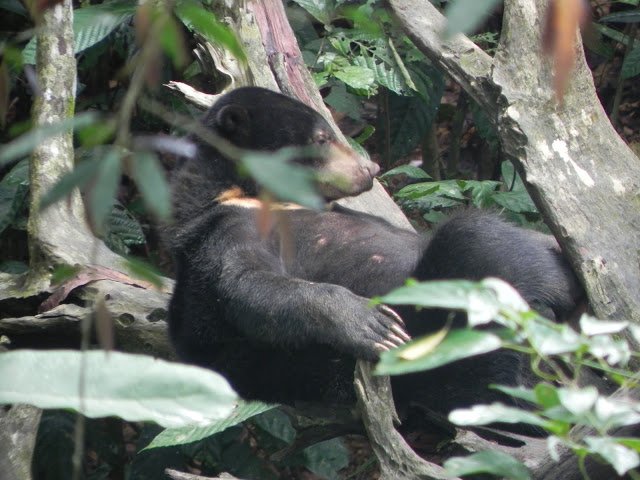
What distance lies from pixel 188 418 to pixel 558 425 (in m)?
0.62

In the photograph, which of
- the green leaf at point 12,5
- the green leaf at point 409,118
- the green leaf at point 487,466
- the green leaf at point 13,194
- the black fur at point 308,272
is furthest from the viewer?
the green leaf at point 409,118

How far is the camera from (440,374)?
3361 millimetres

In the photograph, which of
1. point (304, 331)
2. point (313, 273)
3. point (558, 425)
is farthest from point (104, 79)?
point (558, 425)

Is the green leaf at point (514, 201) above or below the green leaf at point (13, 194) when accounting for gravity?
above

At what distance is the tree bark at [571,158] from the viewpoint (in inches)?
122

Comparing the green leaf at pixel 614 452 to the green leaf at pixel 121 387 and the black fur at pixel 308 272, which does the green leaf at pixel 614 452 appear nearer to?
the green leaf at pixel 121 387

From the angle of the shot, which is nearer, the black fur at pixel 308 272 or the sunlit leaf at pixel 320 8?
the black fur at pixel 308 272

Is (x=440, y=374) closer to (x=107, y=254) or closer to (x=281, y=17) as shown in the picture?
(x=107, y=254)

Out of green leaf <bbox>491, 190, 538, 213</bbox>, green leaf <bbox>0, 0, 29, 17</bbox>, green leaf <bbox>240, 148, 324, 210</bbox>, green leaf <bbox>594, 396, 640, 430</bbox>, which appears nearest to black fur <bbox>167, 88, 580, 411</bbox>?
green leaf <bbox>491, 190, 538, 213</bbox>

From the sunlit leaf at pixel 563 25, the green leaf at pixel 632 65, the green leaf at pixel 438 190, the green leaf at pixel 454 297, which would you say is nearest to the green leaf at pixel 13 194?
the green leaf at pixel 438 190

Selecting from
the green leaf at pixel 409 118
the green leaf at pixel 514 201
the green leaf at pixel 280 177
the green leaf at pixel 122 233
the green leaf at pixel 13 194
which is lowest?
the green leaf at pixel 122 233

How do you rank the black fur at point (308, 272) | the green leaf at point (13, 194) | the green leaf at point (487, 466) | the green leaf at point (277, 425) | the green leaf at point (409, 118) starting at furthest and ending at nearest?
the green leaf at point (409, 118) < the green leaf at point (13, 194) < the green leaf at point (277, 425) < the black fur at point (308, 272) < the green leaf at point (487, 466)

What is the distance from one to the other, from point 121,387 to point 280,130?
237cm

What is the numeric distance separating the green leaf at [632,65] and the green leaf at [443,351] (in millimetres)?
4910
